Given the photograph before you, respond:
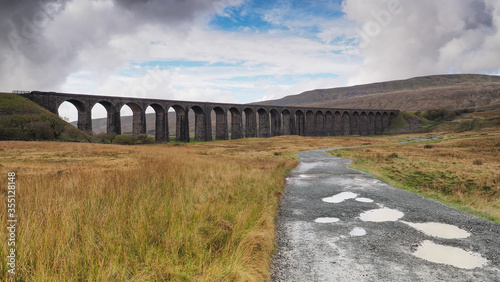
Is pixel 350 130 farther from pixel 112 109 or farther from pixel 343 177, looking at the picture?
pixel 343 177

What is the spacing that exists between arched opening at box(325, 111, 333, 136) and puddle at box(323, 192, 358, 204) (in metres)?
90.3

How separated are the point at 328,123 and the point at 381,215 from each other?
308ft

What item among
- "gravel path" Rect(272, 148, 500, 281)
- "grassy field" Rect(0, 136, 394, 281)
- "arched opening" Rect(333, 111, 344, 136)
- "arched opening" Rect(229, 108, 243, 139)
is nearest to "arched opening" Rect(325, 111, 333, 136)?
"arched opening" Rect(333, 111, 344, 136)

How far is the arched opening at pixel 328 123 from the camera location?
96644 millimetres

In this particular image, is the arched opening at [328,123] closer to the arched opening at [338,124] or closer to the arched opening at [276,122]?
the arched opening at [338,124]

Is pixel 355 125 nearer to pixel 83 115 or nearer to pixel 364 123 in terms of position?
pixel 364 123

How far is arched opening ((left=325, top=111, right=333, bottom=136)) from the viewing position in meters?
96.6

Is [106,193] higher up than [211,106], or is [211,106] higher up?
[211,106]

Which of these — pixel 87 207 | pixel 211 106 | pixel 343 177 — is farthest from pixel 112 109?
pixel 87 207

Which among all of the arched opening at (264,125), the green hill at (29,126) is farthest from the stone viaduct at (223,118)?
the green hill at (29,126)

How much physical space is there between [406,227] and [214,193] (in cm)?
445

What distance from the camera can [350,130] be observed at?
103 meters

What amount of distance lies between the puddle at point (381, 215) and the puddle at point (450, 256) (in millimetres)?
1577

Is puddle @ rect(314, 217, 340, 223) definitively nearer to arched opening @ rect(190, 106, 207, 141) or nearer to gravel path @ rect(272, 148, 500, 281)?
gravel path @ rect(272, 148, 500, 281)
